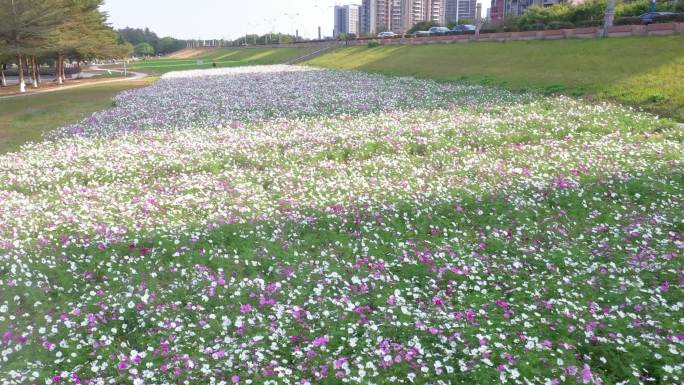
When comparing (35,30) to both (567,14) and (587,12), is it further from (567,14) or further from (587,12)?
(587,12)

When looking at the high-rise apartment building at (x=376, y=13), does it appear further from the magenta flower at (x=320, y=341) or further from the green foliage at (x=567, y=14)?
the magenta flower at (x=320, y=341)

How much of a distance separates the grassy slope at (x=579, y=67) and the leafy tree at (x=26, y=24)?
31136mm

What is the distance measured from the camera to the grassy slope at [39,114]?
20.0m

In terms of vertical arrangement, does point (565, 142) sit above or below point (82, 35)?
below

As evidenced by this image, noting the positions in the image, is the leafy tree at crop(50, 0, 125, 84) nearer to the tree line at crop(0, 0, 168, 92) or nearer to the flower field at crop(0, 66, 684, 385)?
the tree line at crop(0, 0, 168, 92)

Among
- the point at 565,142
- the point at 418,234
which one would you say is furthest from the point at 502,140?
the point at 418,234

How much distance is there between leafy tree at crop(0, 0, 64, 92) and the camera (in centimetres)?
4012

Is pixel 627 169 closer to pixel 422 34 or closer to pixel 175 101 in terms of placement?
pixel 175 101

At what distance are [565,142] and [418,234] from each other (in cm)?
899

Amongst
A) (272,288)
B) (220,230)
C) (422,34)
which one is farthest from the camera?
(422,34)

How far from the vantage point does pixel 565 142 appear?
16.0 m

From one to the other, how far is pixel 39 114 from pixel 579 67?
31.7 metres

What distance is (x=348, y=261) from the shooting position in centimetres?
860

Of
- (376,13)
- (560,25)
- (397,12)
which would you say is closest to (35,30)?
(560,25)
